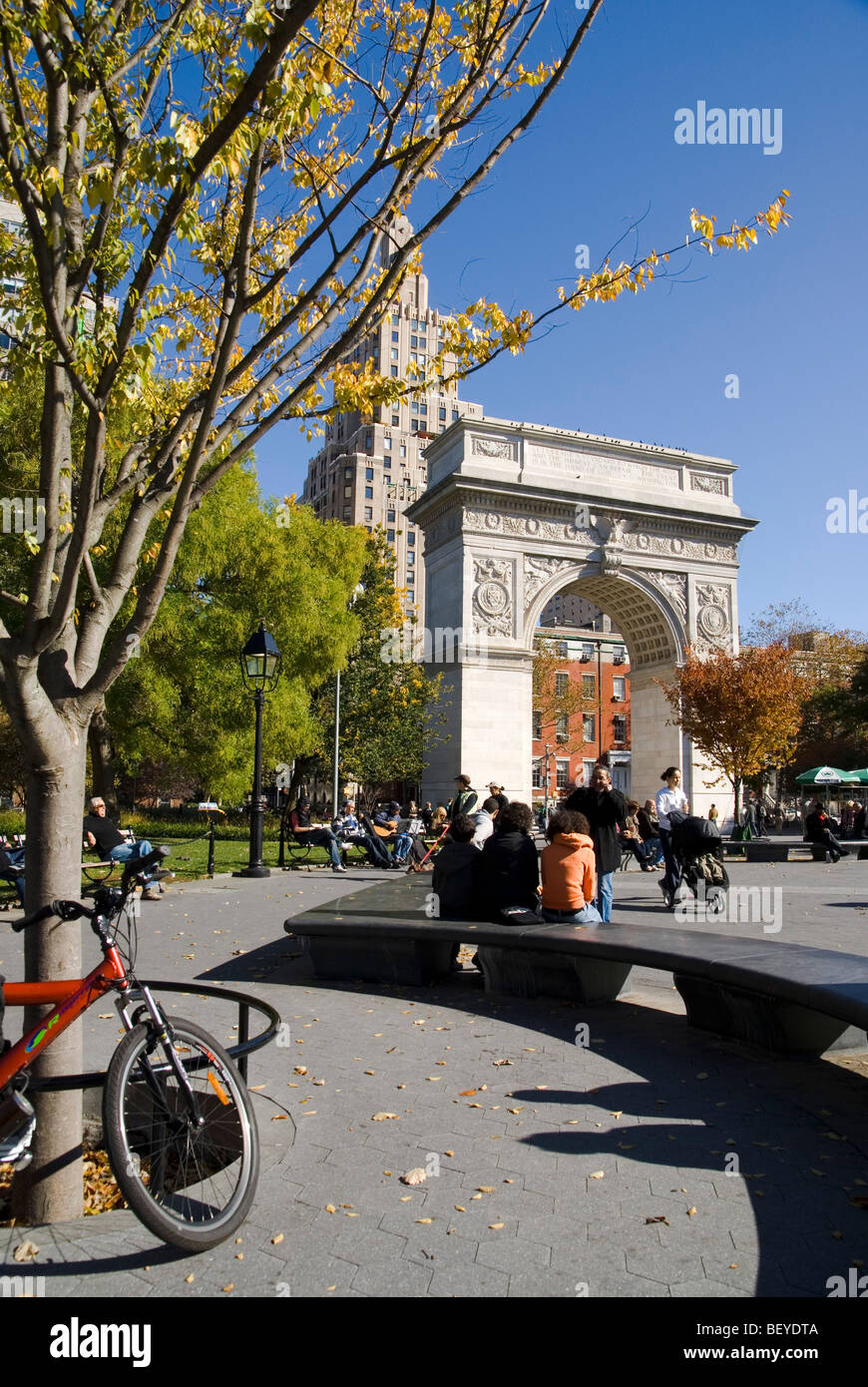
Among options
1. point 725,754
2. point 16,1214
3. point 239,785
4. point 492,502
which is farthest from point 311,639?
point 16,1214

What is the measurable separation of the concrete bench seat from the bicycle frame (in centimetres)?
313

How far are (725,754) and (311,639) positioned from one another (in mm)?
13284

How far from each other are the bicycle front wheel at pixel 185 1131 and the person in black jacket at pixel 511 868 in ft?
12.4

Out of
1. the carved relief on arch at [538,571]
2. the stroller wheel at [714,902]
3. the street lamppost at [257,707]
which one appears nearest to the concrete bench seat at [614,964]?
the stroller wheel at [714,902]

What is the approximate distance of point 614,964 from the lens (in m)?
Answer: 6.73

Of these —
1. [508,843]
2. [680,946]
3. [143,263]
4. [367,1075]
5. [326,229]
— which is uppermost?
[326,229]

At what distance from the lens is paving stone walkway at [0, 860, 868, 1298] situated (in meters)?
2.92

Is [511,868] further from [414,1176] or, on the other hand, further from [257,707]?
[257,707]

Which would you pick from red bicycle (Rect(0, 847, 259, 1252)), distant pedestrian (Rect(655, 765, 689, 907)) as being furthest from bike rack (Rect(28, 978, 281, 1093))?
distant pedestrian (Rect(655, 765, 689, 907))

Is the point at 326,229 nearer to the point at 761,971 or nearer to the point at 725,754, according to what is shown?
the point at 761,971

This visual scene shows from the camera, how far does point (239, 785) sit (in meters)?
20.1

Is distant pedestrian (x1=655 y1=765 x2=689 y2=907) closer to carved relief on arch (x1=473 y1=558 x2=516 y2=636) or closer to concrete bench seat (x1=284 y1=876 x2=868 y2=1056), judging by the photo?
concrete bench seat (x1=284 y1=876 x2=868 y2=1056)

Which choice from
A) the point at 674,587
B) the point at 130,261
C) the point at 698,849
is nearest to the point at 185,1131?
the point at 130,261

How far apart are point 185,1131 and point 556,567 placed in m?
27.8
